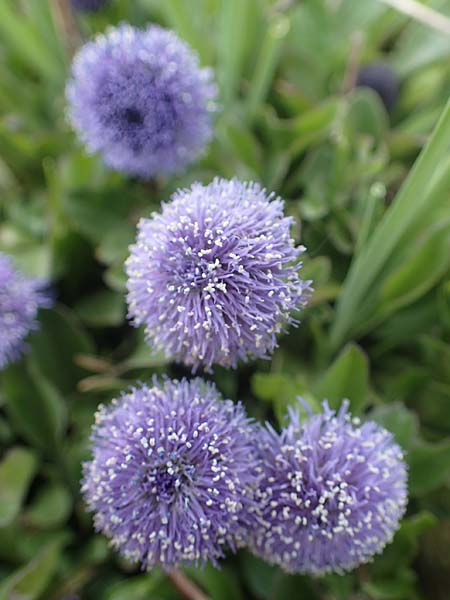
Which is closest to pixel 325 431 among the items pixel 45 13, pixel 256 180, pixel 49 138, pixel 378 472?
pixel 378 472

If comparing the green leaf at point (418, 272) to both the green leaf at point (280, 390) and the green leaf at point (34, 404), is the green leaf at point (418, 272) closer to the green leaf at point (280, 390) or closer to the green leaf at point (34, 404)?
the green leaf at point (280, 390)

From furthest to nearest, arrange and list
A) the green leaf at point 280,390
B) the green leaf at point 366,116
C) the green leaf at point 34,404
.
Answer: the green leaf at point 366,116
the green leaf at point 34,404
the green leaf at point 280,390

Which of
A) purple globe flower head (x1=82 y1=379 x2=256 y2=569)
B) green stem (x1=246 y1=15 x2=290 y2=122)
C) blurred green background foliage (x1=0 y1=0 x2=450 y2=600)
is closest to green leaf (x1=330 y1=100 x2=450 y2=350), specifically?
blurred green background foliage (x1=0 y1=0 x2=450 y2=600)

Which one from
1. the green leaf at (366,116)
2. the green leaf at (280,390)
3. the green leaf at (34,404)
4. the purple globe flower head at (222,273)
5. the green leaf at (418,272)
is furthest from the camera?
the green leaf at (366,116)

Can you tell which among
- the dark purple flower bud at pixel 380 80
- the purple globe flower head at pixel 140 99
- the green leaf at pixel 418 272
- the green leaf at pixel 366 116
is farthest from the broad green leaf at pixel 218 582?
Answer: the dark purple flower bud at pixel 380 80

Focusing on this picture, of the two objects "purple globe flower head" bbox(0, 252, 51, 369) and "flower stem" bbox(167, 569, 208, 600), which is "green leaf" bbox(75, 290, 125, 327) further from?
"flower stem" bbox(167, 569, 208, 600)
